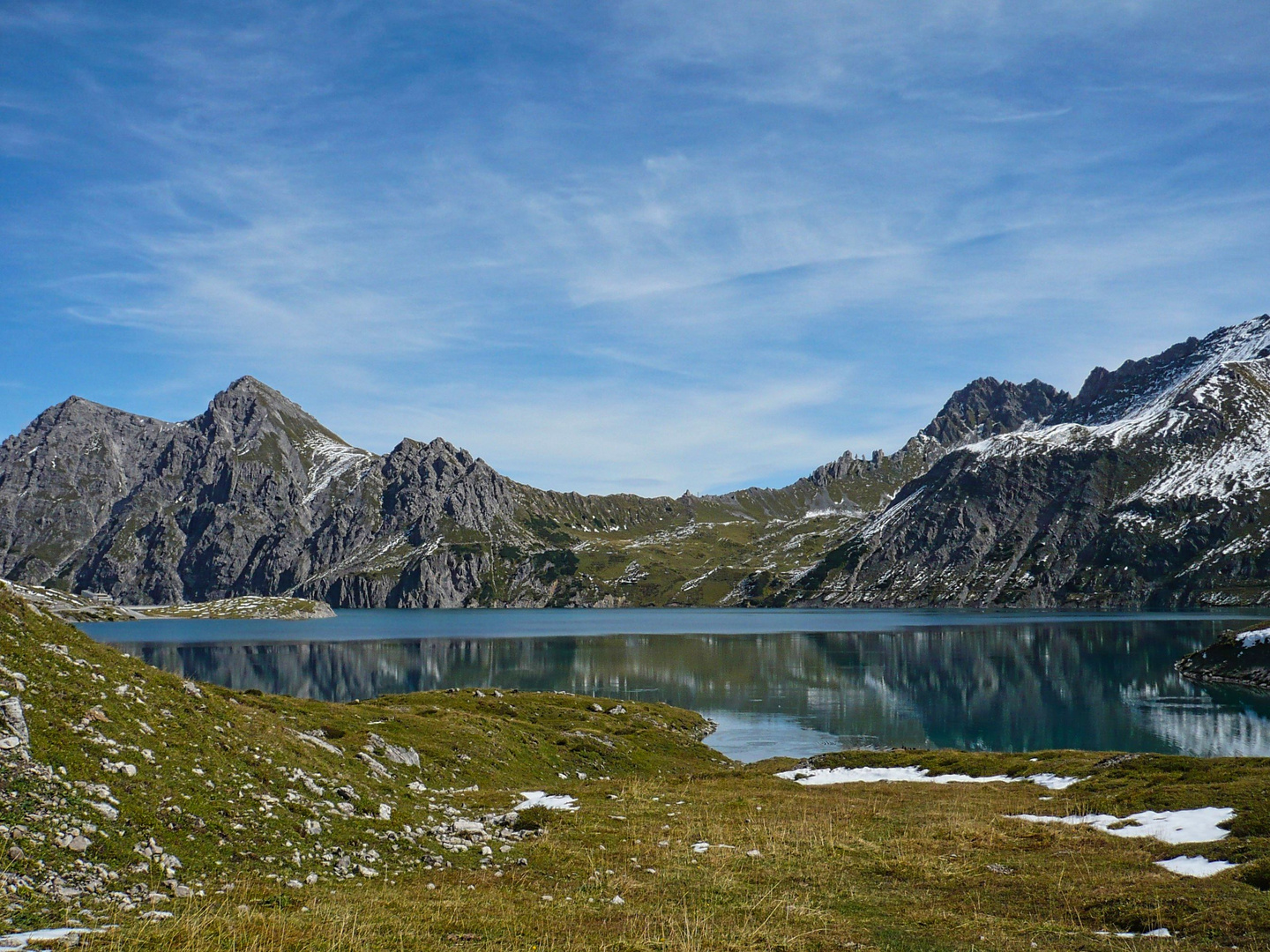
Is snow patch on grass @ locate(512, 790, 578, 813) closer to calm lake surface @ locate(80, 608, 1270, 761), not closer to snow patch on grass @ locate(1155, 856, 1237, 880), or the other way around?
snow patch on grass @ locate(1155, 856, 1237, 880)

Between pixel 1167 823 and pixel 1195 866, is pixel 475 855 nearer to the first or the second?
pixel 1195 866

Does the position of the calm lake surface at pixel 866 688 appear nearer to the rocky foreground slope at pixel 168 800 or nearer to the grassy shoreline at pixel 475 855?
the grassy shoreline at pixel 475 855

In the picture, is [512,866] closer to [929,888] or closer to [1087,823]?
[929,888]

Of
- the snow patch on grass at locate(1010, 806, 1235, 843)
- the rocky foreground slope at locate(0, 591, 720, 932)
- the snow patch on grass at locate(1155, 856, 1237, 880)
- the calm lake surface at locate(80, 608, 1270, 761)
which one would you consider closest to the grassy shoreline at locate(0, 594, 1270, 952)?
the rocky foreground slope at locate(0, 591, 720, 932)

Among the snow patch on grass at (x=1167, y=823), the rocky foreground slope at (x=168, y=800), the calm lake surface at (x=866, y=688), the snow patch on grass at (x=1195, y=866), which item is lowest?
the calm lake surface at (x=866, y=688)

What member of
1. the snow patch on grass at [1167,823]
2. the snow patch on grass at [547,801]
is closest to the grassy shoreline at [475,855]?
the snow patch on grass at [1167,823]

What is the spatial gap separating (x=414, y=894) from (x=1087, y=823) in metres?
31.4

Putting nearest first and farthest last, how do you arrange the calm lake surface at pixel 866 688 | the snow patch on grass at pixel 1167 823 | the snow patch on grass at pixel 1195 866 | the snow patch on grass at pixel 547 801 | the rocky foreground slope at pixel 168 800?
1. the rocky foreground slope at pixel 168 800
2. the snow patch on grass at pixel 1195 866
3. the snow patch on grass at pixel 1167 823
4. the snow patch on grass at pixel 547 801
5. the calm lake surface at pixel 866 688

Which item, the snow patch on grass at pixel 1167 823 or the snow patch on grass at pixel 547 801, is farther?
the snow patch on grass at pixel 547 801

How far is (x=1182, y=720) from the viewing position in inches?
4006

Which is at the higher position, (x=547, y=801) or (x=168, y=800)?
(x=168, y=800)

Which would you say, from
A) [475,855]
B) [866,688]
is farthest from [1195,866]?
[866,688]

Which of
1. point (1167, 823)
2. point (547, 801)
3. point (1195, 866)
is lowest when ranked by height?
point (547, 801)

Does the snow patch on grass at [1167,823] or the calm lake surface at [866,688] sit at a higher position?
the snow patch on grass at [1167,823]
